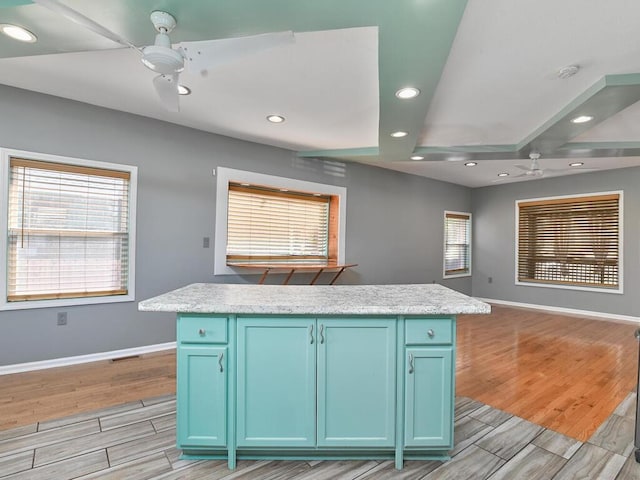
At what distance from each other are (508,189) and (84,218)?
23.2ft

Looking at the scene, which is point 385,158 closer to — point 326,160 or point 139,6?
point 326,160

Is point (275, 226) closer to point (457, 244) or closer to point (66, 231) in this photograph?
point (66, 231)

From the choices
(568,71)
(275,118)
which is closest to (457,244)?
(568,71)

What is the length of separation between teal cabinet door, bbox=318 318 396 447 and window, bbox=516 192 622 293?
5.68 metres

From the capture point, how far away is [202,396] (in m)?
1.75

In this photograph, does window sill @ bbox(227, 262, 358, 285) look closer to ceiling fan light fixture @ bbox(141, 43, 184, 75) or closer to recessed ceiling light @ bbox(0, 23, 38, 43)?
ceiling fan light fixture @ bbox(141, 43, 184, 75)

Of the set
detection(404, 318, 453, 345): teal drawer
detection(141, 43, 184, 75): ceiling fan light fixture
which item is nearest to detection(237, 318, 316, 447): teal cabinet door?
detection(404, 318, 453, 345): teal drawer

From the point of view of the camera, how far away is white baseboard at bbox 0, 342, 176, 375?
291cm

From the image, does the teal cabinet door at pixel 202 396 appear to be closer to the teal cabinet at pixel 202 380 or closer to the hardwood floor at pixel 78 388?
the teal cabinet at pixel 202 380

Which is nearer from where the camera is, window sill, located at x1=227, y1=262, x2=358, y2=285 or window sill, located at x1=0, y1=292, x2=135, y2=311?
window sill, located at x1=0, y1=292, x2=135, y2=311

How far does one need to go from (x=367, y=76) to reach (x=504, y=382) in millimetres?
2853

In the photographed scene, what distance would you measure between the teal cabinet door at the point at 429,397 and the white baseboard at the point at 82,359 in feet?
9.42

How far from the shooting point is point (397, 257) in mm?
5738

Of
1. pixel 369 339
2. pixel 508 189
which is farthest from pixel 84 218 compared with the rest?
pixel 508 189
